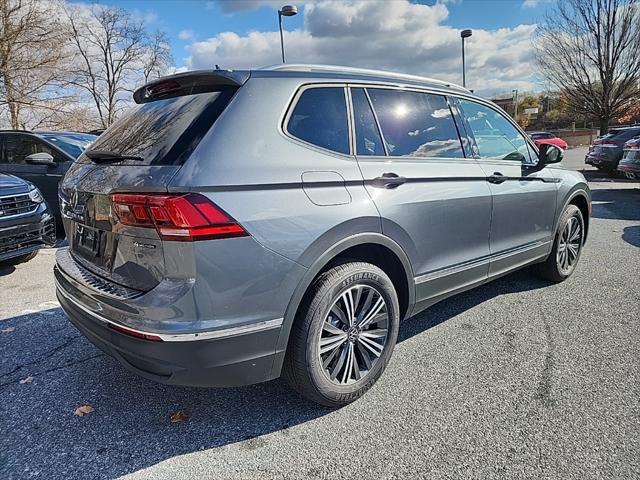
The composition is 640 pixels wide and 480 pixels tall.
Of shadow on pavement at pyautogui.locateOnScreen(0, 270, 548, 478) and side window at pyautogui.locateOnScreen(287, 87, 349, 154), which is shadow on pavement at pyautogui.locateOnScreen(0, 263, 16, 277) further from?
side window at pyautogui.locateOnScreen(287, 87, 349, 154)

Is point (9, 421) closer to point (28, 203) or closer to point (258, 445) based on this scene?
point (258, 445)

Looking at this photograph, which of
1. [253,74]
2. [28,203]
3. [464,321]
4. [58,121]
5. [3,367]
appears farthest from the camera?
[58,121]

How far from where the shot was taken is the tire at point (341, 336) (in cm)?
232

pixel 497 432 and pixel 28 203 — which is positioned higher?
pixel 28 203

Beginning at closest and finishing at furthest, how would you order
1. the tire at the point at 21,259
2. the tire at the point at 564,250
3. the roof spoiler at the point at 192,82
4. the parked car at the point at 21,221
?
the roof spoiler at the point at 192,82, the tire at the point at 564,250, the parked car at the point at 21,221, the tire at the point at 21,259

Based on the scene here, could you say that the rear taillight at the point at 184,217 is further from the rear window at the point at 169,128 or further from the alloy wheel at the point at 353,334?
the alloy wheel at the point at 353,334

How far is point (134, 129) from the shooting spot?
2477 mm

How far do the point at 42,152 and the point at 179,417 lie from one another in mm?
5960

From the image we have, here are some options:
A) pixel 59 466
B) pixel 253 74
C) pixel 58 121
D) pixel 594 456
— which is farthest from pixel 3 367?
pixel 58 121

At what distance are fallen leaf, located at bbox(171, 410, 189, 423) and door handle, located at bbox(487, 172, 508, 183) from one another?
269 cm

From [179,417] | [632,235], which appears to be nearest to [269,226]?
[179,417]

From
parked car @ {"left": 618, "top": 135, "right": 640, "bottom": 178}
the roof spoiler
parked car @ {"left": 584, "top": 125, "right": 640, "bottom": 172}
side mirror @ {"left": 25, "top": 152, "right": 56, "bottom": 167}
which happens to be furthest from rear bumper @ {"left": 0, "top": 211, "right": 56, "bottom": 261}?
parked car @ {"left": 584, "top": 125, "right": 640, "bottom": 172}

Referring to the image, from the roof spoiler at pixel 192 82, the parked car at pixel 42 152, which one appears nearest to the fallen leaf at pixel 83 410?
the roof spoiler at pixel 192 82

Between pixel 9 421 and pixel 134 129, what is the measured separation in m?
1.80
